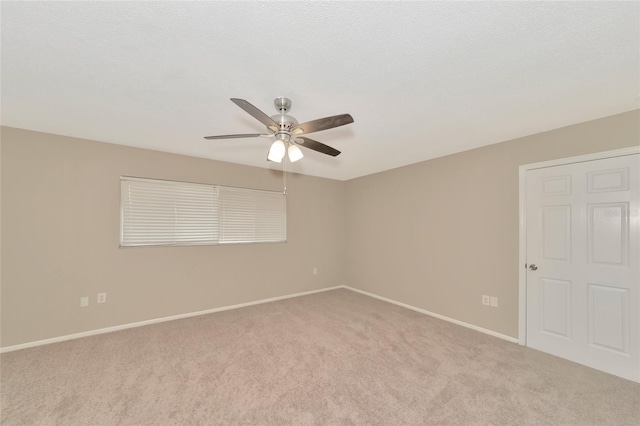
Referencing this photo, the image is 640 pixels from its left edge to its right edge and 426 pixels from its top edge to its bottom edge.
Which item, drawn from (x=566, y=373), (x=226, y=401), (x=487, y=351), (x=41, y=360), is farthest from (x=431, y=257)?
(x=41, y=360)

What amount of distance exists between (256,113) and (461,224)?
10.4 feet

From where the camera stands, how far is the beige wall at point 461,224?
277 cm

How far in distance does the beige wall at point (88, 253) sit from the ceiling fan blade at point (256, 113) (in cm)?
256

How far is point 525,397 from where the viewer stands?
6.60 ft

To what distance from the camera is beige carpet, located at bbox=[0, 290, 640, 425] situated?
5.98 ft

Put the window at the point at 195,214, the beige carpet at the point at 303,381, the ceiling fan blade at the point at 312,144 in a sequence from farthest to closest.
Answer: the window at the point at 195,214 → the ceiling fan blade at the point at 312,144 → the beige carpet at the point at 303,381

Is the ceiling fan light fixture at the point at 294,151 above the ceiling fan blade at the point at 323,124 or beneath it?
beneath

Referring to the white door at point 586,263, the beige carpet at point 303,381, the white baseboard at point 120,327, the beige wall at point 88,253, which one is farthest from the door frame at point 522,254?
the beige wall at point 88,253

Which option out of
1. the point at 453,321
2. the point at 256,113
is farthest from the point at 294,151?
the point at 453,321

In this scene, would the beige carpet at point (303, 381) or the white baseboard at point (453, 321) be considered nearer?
the beige carpet at point (303, 381)

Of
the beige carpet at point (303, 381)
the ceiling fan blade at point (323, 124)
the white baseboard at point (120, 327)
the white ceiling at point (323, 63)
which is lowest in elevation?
the white baseboard at point (120, 327)

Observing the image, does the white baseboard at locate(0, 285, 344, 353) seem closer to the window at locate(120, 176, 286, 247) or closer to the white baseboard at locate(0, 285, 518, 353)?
the white baseboard at locate(0, 285, 518, 353)

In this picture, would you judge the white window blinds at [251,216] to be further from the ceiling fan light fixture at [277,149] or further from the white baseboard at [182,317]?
the ceiling fan light fixture at [277,149]

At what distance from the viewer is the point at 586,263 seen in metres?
2.51
